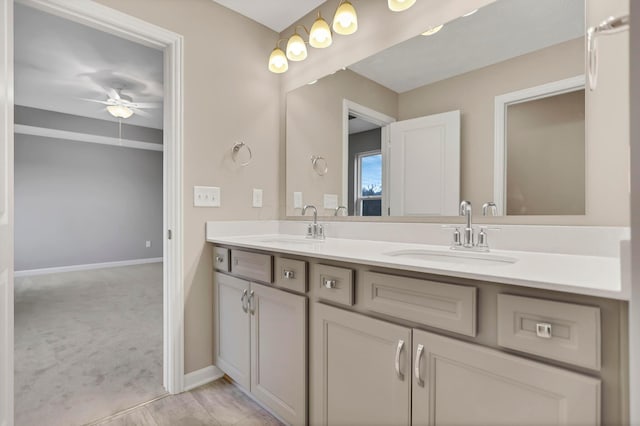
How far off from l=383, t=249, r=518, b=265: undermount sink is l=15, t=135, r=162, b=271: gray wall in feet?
19.8

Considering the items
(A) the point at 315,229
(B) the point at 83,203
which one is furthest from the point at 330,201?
(B) the point at 83,203

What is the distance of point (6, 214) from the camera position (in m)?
1.30

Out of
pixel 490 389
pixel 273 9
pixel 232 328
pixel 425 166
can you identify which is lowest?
pixel 232 328

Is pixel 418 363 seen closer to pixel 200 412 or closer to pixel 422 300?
pixel 422 300

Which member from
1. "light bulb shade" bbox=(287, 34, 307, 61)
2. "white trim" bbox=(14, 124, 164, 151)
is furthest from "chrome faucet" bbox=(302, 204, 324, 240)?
"white trim" bbox=(14, 124, 164, 151)

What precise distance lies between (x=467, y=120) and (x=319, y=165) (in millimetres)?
984

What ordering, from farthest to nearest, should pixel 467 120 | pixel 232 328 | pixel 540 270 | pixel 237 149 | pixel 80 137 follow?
pixel 80 137 < pixel 237 149 < pixel 232 328 < pixel 467 120 < pixel 540 270

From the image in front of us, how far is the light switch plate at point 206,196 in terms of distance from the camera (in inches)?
74.5

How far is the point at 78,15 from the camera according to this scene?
1.53 metres

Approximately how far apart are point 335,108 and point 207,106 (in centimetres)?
82

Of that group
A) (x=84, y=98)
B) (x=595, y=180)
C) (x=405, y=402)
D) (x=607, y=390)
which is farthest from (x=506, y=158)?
(x=84, y=98)

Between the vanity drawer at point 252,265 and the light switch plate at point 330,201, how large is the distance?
669 mm

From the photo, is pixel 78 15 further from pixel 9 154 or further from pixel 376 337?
pixel 376 337

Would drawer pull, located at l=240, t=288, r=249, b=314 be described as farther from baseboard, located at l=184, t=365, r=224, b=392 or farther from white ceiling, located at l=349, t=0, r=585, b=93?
white ceiling, located at l=349, t=0, r=585, b=93
